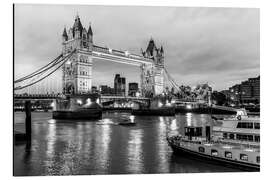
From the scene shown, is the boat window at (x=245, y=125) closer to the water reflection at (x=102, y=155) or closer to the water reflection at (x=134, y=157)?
the water reflection at (x=134, y=157)

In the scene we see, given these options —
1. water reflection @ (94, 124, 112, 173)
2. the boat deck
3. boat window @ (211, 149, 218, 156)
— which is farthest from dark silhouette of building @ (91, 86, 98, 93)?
boat window @ (211, 149, 218, 156)

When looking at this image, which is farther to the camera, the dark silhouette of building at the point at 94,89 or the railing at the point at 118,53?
the dark silhouette of building at the point at 94,89

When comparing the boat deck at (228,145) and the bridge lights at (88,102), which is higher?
the bridge lights at (88,102)

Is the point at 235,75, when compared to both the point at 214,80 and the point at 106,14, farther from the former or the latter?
the point at 106,14

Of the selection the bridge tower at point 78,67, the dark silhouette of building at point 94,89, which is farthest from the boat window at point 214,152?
the dark silhouette of building at point 94,89

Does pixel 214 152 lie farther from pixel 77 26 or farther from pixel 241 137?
pixel 77 26

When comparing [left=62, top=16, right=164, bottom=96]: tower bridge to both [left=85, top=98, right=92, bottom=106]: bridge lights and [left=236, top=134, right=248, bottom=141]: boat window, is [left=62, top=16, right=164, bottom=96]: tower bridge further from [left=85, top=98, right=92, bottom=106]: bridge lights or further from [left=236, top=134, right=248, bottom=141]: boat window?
[left=236, top=134, right=248, bottom=141]: boat window
